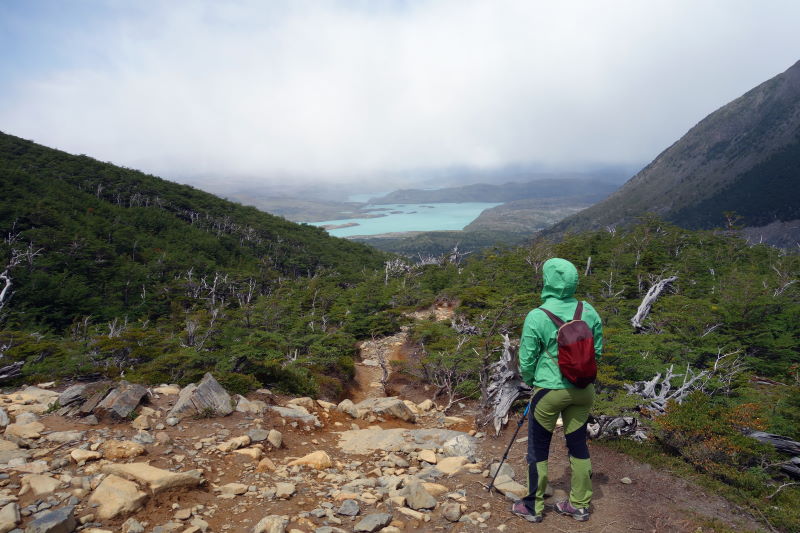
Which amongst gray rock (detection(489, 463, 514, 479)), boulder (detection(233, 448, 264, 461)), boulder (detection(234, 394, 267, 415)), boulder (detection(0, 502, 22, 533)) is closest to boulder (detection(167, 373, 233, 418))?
boulder (detection(234, 394, 267, 415))

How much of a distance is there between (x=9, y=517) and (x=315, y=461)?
3.06 meters

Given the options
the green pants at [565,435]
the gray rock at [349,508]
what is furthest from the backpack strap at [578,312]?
the gray rock at [349,508]

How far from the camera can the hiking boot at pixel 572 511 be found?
3.90 m

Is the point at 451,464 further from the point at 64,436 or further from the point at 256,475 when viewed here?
the point at 64,436

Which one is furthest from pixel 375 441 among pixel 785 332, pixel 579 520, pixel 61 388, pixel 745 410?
pixel 785 332

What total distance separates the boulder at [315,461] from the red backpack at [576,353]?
3.61 m

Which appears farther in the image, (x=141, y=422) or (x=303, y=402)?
(x=303, y=402)

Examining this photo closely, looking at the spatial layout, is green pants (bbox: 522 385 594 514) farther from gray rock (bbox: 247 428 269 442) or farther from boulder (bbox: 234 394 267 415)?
boulder (bbox: 234 394 267 415)

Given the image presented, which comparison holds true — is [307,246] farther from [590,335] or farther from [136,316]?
[590,335]

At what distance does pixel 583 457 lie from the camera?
3816 millimetres

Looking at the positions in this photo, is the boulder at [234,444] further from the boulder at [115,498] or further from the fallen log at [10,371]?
the fallen log at [10,371]

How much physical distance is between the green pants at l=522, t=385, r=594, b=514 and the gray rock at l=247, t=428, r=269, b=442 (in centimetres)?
382

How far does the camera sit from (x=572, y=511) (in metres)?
3.96

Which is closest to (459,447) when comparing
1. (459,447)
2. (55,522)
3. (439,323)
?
(459,447)
